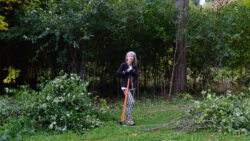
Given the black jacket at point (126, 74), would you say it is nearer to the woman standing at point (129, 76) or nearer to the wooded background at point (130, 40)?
the woman standing at point (129, 76)

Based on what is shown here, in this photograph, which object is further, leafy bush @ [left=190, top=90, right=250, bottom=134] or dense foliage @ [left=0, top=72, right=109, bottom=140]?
dense foliage @ [left=0, top=72, right=109, bottom=140]

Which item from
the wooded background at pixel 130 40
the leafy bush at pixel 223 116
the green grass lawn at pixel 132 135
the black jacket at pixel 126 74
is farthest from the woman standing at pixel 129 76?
the wooded background at pixel 130 40

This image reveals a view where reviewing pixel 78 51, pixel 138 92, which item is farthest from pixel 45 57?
pixel 138 92

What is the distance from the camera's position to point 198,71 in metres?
10.2

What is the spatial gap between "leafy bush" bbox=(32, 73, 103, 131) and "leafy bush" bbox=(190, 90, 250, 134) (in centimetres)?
209

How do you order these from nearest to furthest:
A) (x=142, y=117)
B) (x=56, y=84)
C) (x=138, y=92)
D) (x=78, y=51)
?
1. (x=56, y=84)
2. (x=142, y=117)
3. (x=78, y=51)
4. (x=138, y=92)

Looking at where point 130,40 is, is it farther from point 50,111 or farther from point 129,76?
point 50,111

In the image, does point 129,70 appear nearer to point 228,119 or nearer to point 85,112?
point 85,112

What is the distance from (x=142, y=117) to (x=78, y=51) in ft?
11.5

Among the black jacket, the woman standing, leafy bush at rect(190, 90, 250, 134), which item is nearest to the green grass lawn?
leafy bush at rect(190, 90, 250, 134)

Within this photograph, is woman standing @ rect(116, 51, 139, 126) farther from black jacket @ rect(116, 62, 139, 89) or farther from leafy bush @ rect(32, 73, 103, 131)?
leafy bush @ rect(32, 73, 103, 131)

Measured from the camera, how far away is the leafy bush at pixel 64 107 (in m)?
4.69

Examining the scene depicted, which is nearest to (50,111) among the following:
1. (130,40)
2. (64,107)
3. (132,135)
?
(64,107)

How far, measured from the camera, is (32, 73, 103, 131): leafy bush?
4.69 meters
